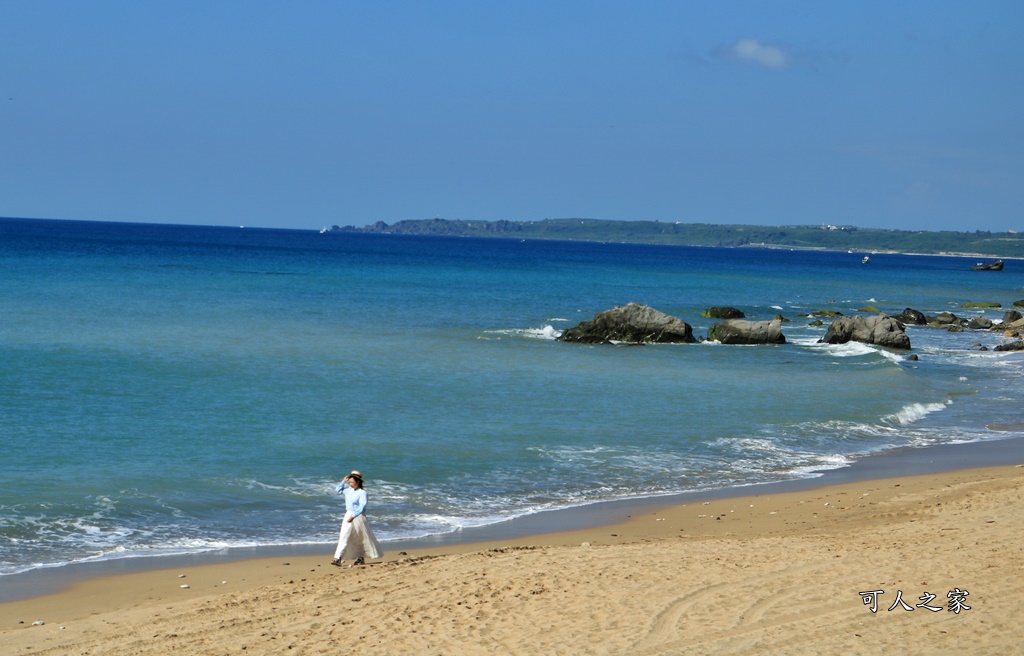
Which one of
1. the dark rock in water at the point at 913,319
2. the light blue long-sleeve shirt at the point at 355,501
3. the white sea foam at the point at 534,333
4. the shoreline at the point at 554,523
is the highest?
the light blue long-sleeve shirt at the point at 355,501

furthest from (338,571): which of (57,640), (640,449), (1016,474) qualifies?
(1016,474)

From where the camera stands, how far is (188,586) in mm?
11719

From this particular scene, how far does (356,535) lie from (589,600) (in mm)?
3231

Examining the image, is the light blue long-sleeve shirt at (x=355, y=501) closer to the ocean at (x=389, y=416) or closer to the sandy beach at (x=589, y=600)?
the sandy beach at (x=589, y=600)

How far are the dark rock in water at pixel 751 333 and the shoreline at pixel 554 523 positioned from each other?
735 inches

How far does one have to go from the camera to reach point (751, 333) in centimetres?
4100

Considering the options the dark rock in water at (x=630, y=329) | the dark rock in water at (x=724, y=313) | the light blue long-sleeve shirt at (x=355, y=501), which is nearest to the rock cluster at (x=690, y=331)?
the dark rock in water at (x=630, y=329)

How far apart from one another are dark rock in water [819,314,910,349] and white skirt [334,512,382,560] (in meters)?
31.9

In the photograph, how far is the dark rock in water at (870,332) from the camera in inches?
1582

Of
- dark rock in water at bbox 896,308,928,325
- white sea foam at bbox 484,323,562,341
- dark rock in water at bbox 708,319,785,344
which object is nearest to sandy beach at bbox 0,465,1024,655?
dark rock in water at bbox 708,319,785,344

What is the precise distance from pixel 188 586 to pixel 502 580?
11.6 ft

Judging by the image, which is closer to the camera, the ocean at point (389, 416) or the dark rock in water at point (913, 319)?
the ocean at point (389, 416)

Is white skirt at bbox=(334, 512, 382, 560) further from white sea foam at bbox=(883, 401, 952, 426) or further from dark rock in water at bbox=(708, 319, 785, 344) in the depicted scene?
dark rock in water at bbox=(708, 319, 785, 344)

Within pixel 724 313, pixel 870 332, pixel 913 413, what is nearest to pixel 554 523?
pixel 913 413
